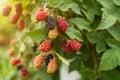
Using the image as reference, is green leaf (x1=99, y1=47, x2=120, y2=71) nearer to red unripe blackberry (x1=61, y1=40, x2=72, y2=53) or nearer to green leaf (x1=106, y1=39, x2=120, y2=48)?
green leaf (x1=106, y1=39, x2=120, y2=48)

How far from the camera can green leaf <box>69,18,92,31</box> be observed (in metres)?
1.08

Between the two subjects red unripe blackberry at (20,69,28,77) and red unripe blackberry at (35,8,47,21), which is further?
red unripe blackberry at (20,69,28,77)

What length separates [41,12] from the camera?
98cm

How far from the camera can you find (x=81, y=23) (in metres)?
1.09

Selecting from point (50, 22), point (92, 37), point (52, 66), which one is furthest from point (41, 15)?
point (92, 37)

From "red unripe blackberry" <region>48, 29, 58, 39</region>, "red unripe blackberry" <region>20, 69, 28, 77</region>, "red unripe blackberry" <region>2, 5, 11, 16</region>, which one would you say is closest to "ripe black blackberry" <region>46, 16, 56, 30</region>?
"red unripe blackberry" <region>48, 29, 58, 39</region>

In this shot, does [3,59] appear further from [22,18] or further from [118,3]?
[118,3]

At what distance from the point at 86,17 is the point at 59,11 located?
116mm

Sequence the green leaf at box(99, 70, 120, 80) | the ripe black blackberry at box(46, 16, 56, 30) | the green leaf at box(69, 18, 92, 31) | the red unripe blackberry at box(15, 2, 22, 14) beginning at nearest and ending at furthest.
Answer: the ripe black blackberry at box(46, 16, 56, 30) < the green leaf at box(69, 18, 92, 31) < the red unripe blackberry at box(15, 2, 22, 14) < the green leaf at box(99, 70, 120, 80)

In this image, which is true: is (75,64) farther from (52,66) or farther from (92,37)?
(52,66)

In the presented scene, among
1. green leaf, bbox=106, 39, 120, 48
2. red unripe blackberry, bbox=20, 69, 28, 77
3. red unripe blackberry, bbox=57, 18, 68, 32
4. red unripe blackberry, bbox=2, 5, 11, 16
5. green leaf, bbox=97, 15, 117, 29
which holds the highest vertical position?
red unripe blackberry, bbox=57, 18, 68, 32

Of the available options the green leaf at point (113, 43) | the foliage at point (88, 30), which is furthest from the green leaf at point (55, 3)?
the green leaf at point (113, 43)

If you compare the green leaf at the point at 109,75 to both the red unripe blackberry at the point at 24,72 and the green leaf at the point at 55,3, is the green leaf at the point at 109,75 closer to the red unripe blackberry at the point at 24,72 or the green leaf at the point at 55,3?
the red unripe blackberry at the point at 24,72

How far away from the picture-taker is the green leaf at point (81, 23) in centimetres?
108
